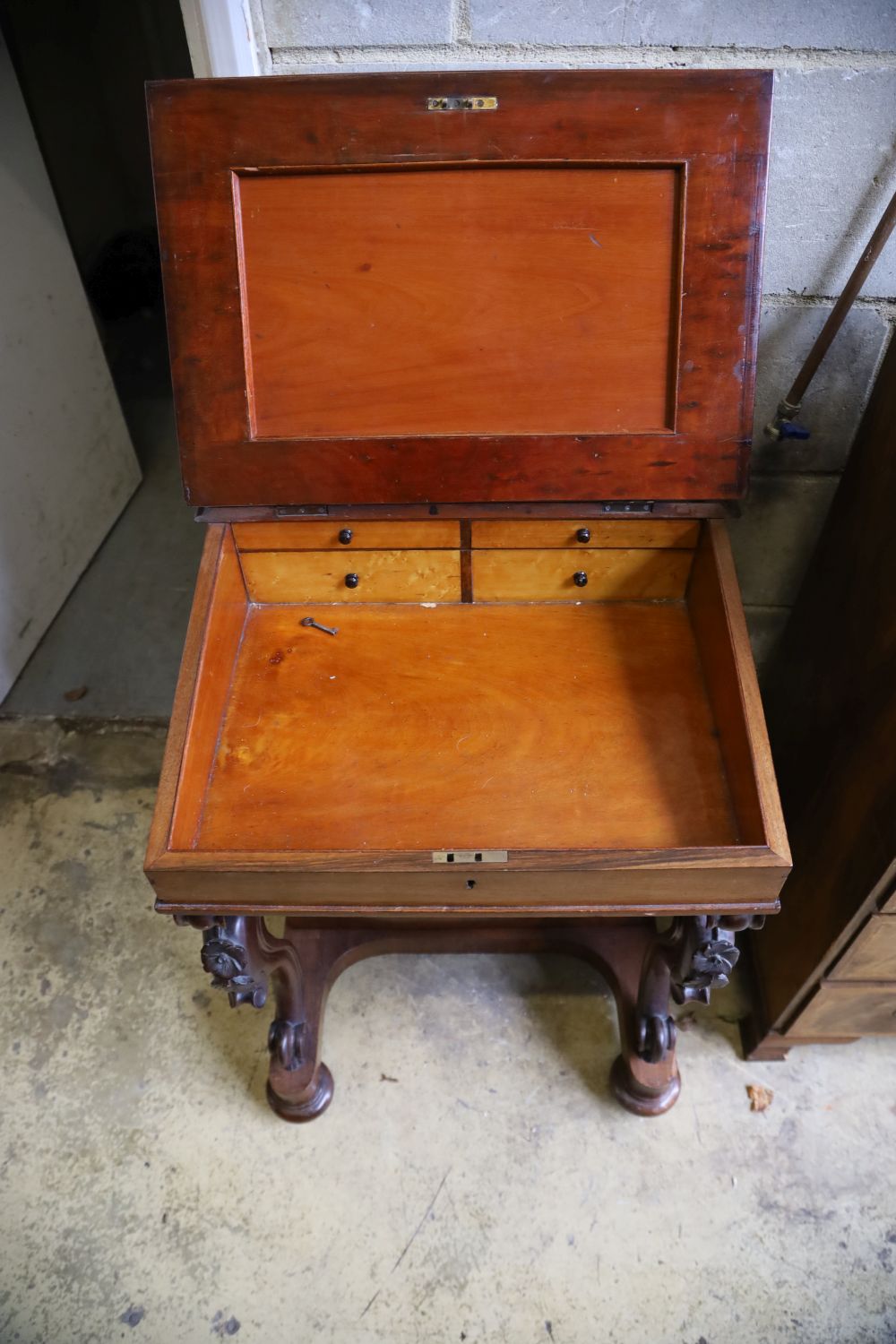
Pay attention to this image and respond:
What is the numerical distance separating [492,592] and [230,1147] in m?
1.07

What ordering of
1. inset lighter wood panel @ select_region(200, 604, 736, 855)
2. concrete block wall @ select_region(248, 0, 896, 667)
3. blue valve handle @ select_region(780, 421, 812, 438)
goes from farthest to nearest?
blue valve handle @ select_region(780, 421, 812, 438), concrete block wall @ select_region(248, 0, 896, 667), inset lighter wood panel @ select_region(200, 604, 736, 855)

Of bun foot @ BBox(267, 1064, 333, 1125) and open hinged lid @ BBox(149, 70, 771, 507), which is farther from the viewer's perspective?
bun foot @ BBox(267, 1064, 333, 1125)

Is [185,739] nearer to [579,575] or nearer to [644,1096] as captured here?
[579,575]

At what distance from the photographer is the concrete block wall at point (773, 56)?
1.22m

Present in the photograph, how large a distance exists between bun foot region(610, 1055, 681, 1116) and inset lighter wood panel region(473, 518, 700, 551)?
919mm

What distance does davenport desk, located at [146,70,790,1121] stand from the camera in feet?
3.44

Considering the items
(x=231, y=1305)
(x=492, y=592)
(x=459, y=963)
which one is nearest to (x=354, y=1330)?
(x=231, y=1305)

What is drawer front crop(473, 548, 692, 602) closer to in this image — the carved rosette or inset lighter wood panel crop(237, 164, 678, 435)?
inset lighter wood panel crop(237, 164, 678, 435)

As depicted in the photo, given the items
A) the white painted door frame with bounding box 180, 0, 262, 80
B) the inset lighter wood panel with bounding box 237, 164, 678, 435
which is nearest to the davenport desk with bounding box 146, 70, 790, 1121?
the inset lighter wood panel with bounding box 237, 164, 678, 435

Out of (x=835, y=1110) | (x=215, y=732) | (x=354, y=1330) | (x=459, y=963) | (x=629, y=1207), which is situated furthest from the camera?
(x=459, y=963)

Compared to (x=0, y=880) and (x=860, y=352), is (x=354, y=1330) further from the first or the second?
(x=860, y=352)

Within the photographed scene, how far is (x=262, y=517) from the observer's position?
1.26 metres

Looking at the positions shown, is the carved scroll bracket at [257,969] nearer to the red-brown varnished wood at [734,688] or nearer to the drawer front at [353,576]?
the drawer front at [353,576]

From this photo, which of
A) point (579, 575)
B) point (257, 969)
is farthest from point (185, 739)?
point (579, 575)
